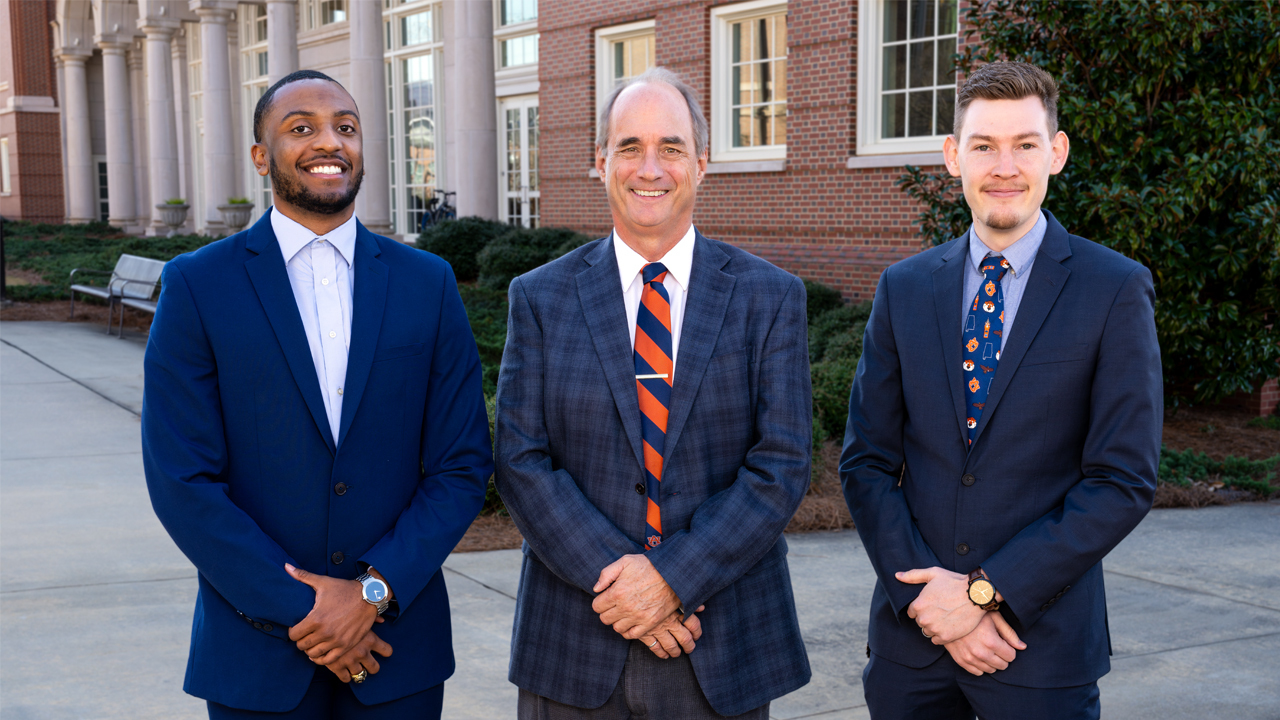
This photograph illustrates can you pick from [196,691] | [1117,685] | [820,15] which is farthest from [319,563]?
[820,15]

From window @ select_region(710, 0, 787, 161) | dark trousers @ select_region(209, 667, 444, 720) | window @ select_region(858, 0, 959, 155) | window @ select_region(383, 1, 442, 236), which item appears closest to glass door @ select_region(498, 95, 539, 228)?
window @ select_region(383, 1, 442, 236)

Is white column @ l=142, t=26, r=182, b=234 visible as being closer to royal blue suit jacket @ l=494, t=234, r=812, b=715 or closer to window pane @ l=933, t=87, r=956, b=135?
window pane @ l=933, t=87, r=956, b=135

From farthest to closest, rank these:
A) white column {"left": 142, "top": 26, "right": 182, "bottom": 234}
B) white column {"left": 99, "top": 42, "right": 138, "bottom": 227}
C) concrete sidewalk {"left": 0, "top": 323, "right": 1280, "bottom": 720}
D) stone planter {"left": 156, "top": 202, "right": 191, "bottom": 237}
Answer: white column {"left": 99, "top": 42, "right": 138, "bottom": 227}
stone planter {"left": 156, "top": 202, "right": 191, "bottom": 237}
white column {"left": 142, "top": 26, "right": 182, "bottom": 234}
concrete sidewalk {"left": 0, "top": 323, "right": 1280, "bottom": 720}

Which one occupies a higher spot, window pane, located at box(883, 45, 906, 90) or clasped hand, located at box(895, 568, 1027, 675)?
window pane, located at box(883, 45, 906, 90)

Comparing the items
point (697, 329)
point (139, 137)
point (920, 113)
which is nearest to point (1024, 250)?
point (697, 329)

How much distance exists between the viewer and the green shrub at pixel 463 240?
15.7m

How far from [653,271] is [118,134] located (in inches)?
1407

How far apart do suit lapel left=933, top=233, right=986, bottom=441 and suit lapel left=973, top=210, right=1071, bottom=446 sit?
69mm

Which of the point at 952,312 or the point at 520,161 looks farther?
the point at 520,161

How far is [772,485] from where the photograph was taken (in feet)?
7.68

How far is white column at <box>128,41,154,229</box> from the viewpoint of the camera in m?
36.8

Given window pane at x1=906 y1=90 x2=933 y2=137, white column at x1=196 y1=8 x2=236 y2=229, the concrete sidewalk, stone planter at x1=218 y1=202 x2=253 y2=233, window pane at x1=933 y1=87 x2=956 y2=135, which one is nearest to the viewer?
the concrete sidewalk

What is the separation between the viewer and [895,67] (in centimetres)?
1125

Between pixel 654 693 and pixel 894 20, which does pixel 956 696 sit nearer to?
pixel 654 693
